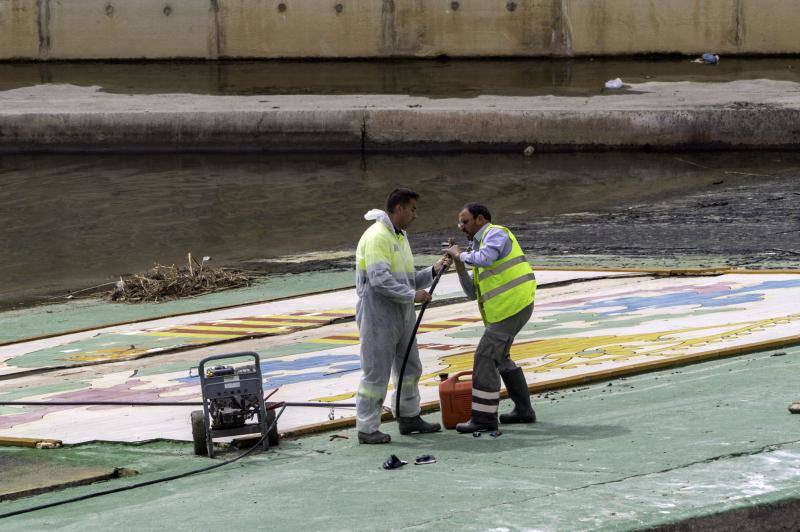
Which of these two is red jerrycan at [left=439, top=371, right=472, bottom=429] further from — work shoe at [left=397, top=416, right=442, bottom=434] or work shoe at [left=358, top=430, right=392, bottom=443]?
work shoe at [left=358, top=430, right=392, bottom=443]

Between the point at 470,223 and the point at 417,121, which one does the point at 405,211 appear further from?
the point at 417,121

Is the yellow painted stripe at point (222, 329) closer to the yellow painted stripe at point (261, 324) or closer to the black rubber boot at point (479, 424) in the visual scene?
the yellow painted stripe at point (261, 324)

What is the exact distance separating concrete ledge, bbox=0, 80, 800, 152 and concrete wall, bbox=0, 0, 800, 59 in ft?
11.1

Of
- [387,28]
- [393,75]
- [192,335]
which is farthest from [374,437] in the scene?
[387,28]

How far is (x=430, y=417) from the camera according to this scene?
35.2ft

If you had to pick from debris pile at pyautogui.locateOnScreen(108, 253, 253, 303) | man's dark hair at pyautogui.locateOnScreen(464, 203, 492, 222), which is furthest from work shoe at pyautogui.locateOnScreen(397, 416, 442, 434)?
debris pile at pyautogui.locateOnScreen(108, 253, 253, 303)

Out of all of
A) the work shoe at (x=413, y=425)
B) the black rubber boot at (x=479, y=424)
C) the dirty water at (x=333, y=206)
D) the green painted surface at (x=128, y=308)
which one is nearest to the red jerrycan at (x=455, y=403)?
the work shoe at (x=413, y=425)

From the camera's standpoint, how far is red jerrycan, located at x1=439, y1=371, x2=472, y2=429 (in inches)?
393

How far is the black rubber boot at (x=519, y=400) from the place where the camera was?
976cm

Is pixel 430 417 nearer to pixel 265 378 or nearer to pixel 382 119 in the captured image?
pixel 265 378

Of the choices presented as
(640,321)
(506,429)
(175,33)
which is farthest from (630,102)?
(506,429)

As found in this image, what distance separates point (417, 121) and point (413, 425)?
2012 cm

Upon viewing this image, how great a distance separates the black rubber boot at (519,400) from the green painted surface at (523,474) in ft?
0.30

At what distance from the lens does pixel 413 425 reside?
9.87 meters
